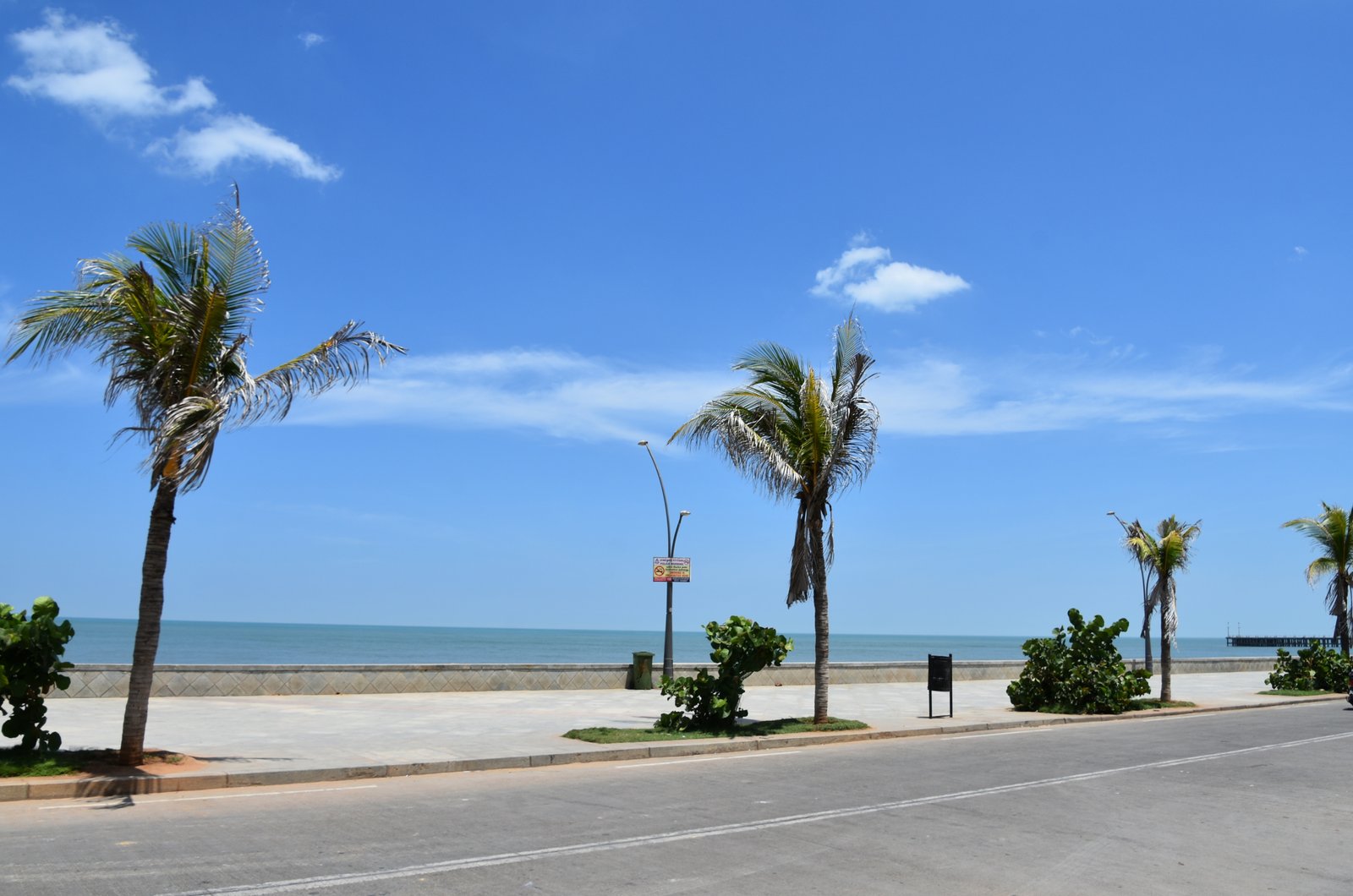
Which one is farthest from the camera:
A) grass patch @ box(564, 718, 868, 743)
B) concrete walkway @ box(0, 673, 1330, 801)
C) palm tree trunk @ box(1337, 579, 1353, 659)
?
palm tree trunk @ box(1337, 579, 1353, 659)

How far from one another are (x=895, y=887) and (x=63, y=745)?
11078 millimetres

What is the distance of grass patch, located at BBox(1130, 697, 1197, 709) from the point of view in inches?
1019

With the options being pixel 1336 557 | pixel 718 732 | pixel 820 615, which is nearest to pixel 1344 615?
pixel 1336 557

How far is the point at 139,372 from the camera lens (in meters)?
12.3

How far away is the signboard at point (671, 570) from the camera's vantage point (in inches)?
1155

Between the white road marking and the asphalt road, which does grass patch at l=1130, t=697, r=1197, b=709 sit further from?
the asphalt road

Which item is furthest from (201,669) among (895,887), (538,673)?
(895,887)

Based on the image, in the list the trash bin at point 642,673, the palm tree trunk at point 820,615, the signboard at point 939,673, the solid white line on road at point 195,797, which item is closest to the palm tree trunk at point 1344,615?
the signboard at point 939,673

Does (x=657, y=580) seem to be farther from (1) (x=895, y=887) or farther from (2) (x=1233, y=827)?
(1) (x=895, y=887)

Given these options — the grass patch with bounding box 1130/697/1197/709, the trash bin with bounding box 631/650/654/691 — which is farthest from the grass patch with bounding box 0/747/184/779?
the grass patch with bounding box 1130/697/1197/709

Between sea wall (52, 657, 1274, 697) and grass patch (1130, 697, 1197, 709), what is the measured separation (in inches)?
346

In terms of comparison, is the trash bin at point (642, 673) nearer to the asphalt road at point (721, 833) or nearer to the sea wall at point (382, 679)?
the sea wall at point (382, 679)

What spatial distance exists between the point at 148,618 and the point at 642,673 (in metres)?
18.1

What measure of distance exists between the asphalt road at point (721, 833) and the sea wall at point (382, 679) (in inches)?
422
